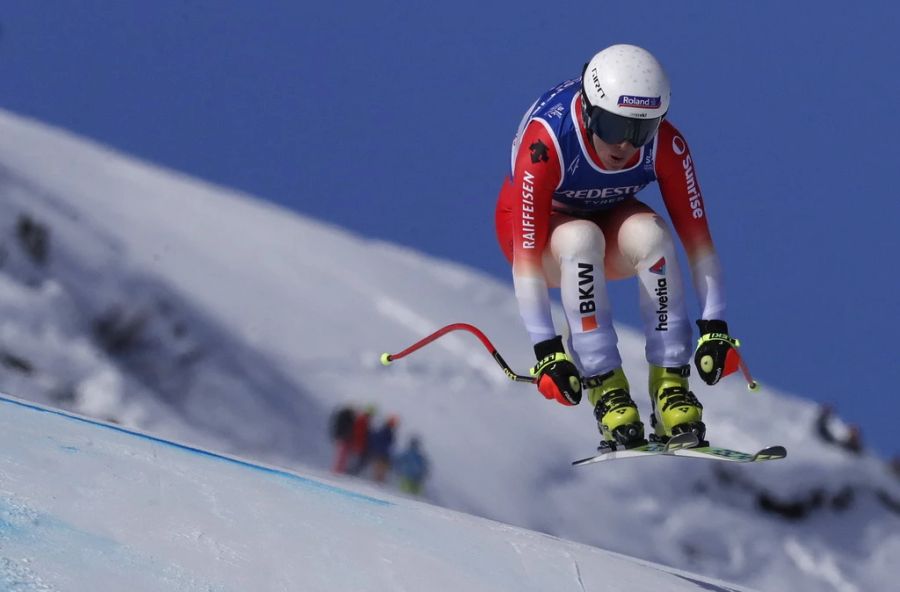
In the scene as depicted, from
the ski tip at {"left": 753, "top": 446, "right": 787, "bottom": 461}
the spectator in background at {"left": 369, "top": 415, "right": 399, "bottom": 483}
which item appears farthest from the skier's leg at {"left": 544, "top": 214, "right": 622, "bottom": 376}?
the spectator in background at {"left": 369, "top": 415, "right": 399, "bottom": 483}

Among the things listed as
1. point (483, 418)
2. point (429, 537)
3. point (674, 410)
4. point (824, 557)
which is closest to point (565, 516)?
point (483, 418)

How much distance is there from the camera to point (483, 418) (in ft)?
55.8

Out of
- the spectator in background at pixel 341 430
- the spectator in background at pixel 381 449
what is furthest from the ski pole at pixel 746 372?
the spectator in background at pixel 341 430

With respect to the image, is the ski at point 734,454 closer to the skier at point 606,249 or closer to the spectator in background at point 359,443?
the skier at point 606,249

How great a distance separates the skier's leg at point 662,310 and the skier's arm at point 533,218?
358 millimetres

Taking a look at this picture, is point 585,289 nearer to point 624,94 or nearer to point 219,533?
point 624,94

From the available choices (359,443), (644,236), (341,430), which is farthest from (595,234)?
(341,430)

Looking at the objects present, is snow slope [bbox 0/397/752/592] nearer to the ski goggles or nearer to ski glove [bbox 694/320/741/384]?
ski glove [bbox 694/320/741/384]

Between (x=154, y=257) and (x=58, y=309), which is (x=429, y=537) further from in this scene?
(x=154, y=257)

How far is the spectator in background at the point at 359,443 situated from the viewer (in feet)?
45.4

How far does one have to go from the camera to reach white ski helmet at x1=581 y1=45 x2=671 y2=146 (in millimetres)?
5602

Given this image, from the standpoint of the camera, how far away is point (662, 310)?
5.99m

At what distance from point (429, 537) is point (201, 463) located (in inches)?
A: 34.4

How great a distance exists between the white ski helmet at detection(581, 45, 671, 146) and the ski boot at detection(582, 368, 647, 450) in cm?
100
